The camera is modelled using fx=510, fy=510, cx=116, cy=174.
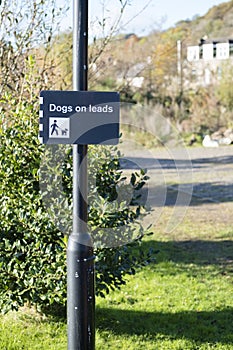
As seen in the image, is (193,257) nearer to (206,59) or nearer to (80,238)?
(80,238)

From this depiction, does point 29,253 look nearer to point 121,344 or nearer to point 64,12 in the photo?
point 121,344

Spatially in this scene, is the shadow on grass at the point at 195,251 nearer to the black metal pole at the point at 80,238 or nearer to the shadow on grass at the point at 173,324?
the shadow on grass at the point at 173,324

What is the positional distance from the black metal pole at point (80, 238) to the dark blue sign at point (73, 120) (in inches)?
3.4

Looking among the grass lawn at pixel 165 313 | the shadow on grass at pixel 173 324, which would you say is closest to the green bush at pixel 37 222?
the grass lawn at pixel 165 313

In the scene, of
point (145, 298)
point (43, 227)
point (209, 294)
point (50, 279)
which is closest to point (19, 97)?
point (43, 227)

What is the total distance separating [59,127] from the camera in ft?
7.17

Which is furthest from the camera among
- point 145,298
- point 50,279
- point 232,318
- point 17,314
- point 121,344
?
point 145,298

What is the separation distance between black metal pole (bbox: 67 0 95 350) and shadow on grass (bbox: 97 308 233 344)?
1.32 metres

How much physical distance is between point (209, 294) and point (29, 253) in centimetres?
191

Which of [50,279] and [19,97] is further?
[19,97]

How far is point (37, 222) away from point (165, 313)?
56.1 inches

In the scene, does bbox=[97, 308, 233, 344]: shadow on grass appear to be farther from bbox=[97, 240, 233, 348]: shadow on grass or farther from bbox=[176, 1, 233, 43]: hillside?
bbox=[176, 1, 233, 43]: hillside

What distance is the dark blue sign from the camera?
86.0 inches

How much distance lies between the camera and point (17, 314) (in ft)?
12.1
